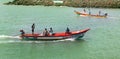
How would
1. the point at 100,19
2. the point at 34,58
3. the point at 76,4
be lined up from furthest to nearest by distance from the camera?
1. the point at 76,4
2. the point at 100,19
3. the point at 34,58

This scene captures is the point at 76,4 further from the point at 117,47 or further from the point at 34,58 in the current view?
the point at 34,58

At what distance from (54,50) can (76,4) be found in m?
62.5

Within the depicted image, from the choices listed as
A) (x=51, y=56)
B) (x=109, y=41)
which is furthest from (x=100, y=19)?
(x=51, y=56)

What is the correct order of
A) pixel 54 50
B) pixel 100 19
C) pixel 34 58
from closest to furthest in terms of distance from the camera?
pixel 34 58, pixel 54 50, pixel 100 19

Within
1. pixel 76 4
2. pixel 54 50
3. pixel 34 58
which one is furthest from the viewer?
pixel 76 4

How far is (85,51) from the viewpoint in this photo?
116 feet

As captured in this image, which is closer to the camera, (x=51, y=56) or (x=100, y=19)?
(x=51, y=56)

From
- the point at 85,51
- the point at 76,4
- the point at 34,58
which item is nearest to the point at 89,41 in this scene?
the point at 85,51

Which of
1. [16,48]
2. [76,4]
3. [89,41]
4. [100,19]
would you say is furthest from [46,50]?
[76,4]

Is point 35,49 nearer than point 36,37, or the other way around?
point 35,49

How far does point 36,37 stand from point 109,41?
28.8 ft

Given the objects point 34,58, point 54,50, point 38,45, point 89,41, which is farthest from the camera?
point 89,41

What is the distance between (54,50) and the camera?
34.8 meters

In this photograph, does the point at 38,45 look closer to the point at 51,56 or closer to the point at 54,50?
the point at 54,50
